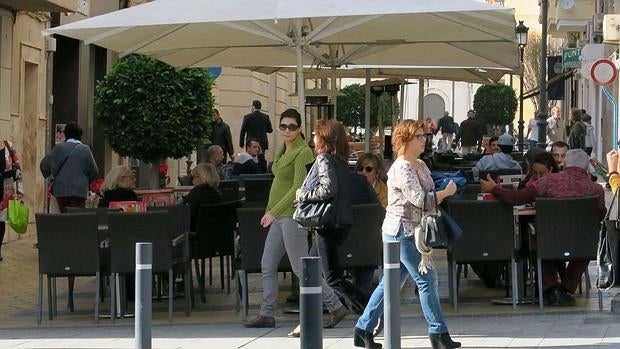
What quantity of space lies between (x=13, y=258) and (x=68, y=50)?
722 cm

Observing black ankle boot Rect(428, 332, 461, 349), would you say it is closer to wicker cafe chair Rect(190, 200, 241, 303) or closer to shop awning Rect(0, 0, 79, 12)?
wicker cafe chair Rect(190, 200, 241, 303)

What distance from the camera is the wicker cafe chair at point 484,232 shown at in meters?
12.4

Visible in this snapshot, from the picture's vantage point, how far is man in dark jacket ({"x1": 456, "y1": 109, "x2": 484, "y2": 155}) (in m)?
37.1

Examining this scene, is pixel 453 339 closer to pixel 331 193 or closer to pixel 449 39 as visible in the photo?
pixel 331 193

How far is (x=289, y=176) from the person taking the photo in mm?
11602

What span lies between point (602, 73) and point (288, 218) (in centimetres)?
1449

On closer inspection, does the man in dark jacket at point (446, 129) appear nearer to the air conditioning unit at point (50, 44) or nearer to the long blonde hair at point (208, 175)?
the air conditioning unit at point (50, 44)

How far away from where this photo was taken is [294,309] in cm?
1281

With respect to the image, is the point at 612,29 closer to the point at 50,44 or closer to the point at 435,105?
the point at 50,44

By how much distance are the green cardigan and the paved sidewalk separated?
1045 mm

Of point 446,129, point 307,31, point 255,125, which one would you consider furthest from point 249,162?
point 446,129

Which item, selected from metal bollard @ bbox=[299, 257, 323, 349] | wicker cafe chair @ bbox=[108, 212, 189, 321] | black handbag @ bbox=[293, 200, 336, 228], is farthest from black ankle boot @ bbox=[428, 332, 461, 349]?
wicker cafe chair @ bbox=[108, 212, 189, 321]

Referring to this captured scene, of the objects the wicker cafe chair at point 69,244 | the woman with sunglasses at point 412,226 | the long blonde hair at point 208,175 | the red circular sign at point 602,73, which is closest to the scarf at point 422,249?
the woman with sunglasses at point 412,226

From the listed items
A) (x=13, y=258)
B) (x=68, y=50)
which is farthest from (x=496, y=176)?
(x=68, y=50)
